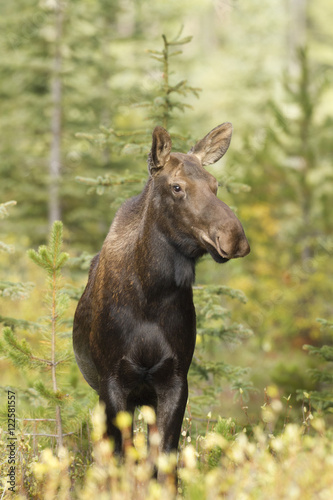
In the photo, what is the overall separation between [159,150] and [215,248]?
3.12 feet

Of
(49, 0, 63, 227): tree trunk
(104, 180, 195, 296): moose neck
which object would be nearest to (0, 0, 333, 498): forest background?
(49, 0, 63, 227): tree trunk

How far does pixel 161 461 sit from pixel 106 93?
61.1 ft

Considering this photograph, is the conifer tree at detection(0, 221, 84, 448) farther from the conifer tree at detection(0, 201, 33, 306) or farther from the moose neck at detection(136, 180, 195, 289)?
the conifer tree at detection(0, 201, 33, 306)

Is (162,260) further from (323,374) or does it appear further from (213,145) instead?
(323,374)

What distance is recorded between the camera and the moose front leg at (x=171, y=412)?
442 centimetres

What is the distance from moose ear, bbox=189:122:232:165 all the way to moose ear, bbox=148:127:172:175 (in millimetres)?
511

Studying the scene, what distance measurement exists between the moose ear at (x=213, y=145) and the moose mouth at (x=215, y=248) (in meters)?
1.08

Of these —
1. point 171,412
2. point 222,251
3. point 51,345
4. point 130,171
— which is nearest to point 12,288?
point 51,345

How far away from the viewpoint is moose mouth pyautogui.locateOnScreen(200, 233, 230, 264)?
3.92 metres

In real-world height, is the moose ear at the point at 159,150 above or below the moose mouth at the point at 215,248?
above

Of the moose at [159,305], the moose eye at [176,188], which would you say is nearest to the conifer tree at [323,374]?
the moose at [159,305]

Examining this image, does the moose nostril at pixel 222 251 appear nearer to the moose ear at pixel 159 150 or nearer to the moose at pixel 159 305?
the moose at pixel 159 305

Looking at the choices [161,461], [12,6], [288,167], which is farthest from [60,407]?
[12,6]

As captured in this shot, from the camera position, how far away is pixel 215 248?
401cm
